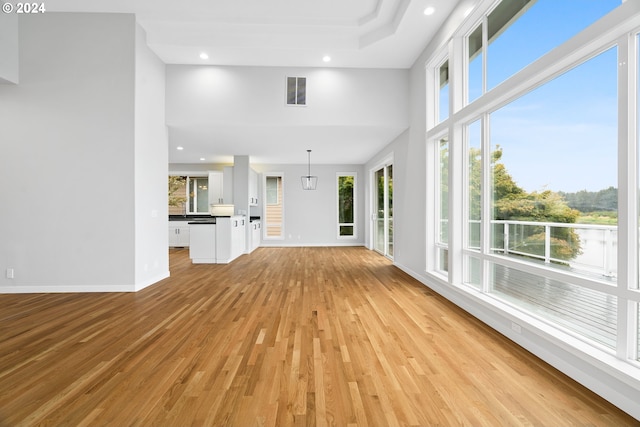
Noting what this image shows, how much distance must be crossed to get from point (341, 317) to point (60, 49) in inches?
198

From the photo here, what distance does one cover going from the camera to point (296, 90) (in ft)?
17.0

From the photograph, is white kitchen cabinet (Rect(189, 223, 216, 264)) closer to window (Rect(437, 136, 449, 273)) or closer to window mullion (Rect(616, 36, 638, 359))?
window (Rect(437, 136, 449, 273))

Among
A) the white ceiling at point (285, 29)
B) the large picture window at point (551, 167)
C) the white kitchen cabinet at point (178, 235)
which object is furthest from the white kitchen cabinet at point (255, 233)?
the large picture window at point (551, 167)

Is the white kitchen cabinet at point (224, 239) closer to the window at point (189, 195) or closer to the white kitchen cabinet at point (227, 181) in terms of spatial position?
the white kitchen cabinet at point (227, 181)

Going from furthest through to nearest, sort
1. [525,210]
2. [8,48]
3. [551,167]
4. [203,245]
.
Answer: [203,245], [8,48], [525,210], [551,167]

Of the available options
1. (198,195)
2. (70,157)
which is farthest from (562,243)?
(198,195)

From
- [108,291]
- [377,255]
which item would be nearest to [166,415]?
[108,291]

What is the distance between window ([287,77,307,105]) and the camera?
516cm

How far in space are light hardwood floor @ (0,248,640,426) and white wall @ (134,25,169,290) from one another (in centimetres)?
88

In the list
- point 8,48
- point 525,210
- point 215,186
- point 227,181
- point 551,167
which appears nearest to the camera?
point 551,167

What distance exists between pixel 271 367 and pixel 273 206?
8151 millimetres

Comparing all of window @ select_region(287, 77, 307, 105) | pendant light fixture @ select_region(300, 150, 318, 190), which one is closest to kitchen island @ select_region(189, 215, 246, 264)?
pendant light fixture @ select_region(300, 150, 318, 190)

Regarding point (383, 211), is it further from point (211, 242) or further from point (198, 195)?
point (198, 195)

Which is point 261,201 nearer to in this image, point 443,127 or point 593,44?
point 443,127
